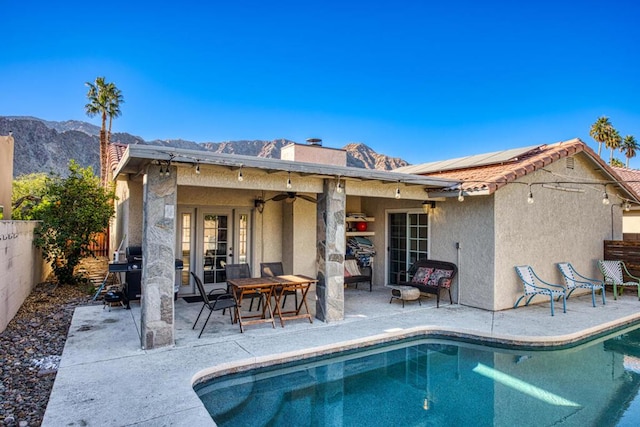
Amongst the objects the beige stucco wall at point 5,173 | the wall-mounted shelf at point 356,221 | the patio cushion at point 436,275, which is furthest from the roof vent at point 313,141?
the beige stucco wall at point 5,173

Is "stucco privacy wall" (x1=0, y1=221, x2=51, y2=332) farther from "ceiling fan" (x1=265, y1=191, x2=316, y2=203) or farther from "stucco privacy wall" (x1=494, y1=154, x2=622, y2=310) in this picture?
"stucco privacy wall" (x1=494, y1=154, x2=622, y2=310)

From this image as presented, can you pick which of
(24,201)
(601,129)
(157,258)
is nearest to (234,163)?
(157,258)

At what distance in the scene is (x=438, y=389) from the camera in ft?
17.0

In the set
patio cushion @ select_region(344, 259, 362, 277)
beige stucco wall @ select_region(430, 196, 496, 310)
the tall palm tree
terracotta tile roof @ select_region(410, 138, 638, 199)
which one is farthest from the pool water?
the tall palm tree

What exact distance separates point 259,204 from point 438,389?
6776 mm

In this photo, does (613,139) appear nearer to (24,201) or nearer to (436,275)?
(436,275)

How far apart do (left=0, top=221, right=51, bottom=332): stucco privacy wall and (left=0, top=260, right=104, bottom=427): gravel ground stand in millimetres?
277

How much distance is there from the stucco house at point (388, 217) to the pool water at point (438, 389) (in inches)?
71.0

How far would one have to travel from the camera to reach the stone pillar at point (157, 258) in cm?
575

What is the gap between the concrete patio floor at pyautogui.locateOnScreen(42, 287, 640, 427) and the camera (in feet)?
13.1

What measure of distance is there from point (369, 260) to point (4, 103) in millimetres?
48391

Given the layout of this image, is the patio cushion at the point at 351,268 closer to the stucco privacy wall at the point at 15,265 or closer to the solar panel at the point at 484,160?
the solar panel at the point at 484,160

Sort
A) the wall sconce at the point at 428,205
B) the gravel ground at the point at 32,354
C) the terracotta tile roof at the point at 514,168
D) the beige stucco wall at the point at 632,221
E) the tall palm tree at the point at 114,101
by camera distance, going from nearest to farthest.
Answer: the gravel ground at the point at 32,354
the terracotta tile roof at the point at 514,168
the wall sconce at the point at 428,205
the beige stucco wall at the point at 632,221
the tall palm tree at the point at 114,101

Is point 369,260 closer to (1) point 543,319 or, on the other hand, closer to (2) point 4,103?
(1) point 543,319
